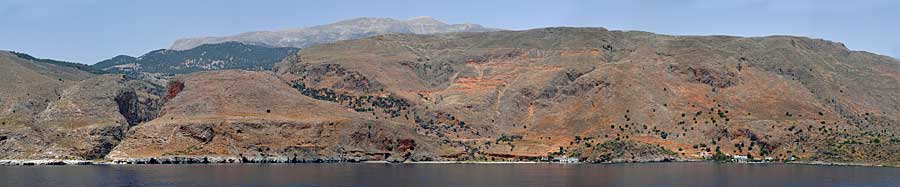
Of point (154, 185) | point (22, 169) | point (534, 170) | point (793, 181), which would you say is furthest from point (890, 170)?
point (22, 169)

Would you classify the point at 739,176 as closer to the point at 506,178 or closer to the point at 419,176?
the point at 506,178

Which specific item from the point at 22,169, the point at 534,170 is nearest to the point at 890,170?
the point at 534,170

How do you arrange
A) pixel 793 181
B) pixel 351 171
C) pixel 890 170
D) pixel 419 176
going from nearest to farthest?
pixel 793 181
pixel 419 176
pixel 351 171
pixel 890 170

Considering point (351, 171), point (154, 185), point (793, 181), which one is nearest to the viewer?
point (154, 185)

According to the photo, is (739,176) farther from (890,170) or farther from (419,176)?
(419,176)

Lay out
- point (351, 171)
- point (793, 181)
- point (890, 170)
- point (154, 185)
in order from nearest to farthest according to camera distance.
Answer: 1. point (154, 185)
2. point (793, 181)
3. point (351, 171)
4. point (890, 170)

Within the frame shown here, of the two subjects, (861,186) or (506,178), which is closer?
(861,186)
